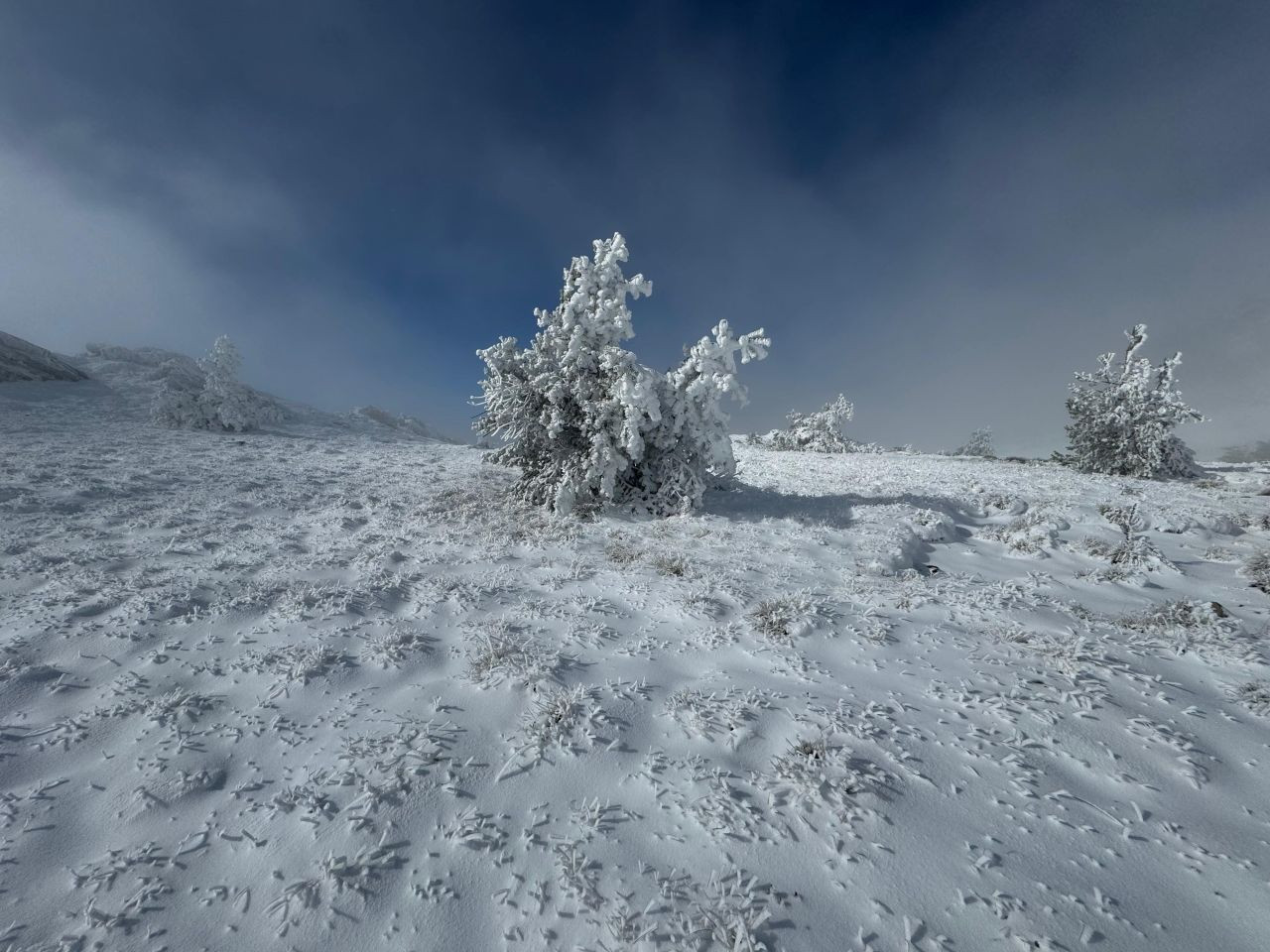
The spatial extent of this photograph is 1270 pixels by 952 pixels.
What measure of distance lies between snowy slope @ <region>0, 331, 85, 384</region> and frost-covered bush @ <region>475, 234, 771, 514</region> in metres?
27.7

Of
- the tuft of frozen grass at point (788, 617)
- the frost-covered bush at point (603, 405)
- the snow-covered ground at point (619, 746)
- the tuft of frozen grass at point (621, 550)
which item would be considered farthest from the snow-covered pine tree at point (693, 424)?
the tuft of frozen grass at point (788, 617)

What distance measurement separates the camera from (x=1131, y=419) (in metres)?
19.8

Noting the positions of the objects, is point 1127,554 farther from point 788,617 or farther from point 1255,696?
point 788,617

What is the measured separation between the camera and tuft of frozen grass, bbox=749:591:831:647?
19.1ft

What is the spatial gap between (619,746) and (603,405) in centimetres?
743

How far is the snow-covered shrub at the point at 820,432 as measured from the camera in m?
32.5

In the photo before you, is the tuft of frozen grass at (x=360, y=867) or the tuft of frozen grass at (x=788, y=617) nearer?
the tuft of frozen grass at (x=360, y=867)

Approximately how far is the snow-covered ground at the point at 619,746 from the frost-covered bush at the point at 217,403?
15505 millimetres

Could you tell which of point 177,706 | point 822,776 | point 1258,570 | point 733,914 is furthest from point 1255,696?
point 177,706

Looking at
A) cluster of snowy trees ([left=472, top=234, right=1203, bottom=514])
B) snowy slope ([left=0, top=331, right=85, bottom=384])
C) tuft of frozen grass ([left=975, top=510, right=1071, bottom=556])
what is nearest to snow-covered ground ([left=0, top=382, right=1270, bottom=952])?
tuft of frozen grass ([left=975, top=510, right=1071, bottom=556])

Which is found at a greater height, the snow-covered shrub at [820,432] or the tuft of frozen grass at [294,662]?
the snow-covered shrub at [820,432]

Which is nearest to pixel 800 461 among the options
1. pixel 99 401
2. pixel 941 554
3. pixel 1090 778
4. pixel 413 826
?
pixel 941 554

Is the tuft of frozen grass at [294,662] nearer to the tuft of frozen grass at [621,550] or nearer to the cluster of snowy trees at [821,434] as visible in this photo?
the tuft of frozen grass at [621,550]

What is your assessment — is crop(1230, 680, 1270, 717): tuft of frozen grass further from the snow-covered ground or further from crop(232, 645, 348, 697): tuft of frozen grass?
crop(232, 645, 348, 697): tuft of frozen grass
